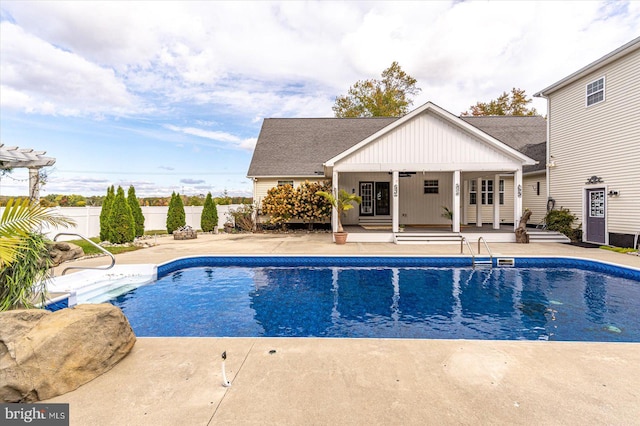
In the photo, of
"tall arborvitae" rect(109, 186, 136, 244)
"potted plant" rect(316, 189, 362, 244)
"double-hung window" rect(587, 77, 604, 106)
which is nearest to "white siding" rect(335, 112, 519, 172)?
"potted plant" rect(316, 189, 362, 244)

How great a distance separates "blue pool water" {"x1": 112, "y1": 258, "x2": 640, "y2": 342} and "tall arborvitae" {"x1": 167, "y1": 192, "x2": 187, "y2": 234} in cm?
876

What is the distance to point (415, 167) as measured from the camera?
14.4 meters

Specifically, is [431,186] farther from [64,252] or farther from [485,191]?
[64,252]

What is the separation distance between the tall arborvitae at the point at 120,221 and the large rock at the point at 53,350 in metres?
11.3

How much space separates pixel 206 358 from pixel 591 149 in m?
16.7

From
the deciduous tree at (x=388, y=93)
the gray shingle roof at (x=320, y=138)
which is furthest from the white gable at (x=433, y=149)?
the deciduous tree at (x=388, y=93)

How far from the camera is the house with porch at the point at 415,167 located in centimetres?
1430

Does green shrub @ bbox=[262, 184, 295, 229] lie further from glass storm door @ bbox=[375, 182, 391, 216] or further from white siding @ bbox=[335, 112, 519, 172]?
glass storm door @ bbox=[375, 182, 391, 216]

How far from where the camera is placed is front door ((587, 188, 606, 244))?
1280cm

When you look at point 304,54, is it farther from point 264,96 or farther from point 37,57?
point 37,57

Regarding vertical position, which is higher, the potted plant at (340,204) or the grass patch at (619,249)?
the potted plant at (340,204)

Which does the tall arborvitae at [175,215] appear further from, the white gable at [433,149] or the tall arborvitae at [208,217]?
the white gable at [433,149]

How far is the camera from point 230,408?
2814 mm

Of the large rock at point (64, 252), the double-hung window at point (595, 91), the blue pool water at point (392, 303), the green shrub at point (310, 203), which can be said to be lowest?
the blue pool water at point (392, 303)
